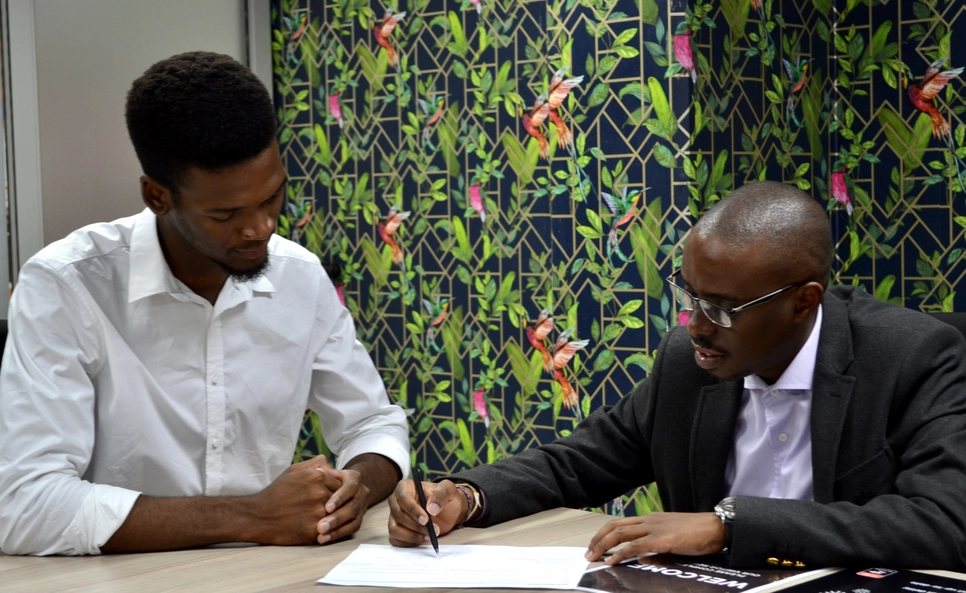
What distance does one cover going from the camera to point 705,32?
304cm

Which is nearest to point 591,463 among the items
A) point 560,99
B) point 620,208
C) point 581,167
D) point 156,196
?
point 156,196

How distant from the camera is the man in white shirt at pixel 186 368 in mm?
1739

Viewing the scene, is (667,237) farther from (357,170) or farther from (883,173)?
(357,170)

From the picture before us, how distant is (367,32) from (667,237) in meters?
1.58

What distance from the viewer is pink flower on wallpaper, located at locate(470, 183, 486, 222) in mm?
3650

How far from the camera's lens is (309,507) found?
69.6 inches

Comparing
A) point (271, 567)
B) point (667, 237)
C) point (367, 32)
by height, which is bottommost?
point (271, 567)

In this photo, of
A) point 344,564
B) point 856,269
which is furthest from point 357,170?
point 344,564

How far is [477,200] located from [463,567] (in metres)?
2.21

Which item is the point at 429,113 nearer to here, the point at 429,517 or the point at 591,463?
the point at 591,463

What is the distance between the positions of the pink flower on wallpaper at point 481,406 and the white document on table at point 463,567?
1.92m

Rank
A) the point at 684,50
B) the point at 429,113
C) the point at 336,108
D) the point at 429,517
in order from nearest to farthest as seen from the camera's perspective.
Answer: the point at 429,517, the point at 684,50, the point at 429,113, the point at 336,108

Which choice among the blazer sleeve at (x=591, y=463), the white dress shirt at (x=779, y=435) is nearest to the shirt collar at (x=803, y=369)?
the white dress shirt at (x=779, y=435)

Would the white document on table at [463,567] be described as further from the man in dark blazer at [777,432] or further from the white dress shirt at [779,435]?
the white dress shirt at [779,435]
